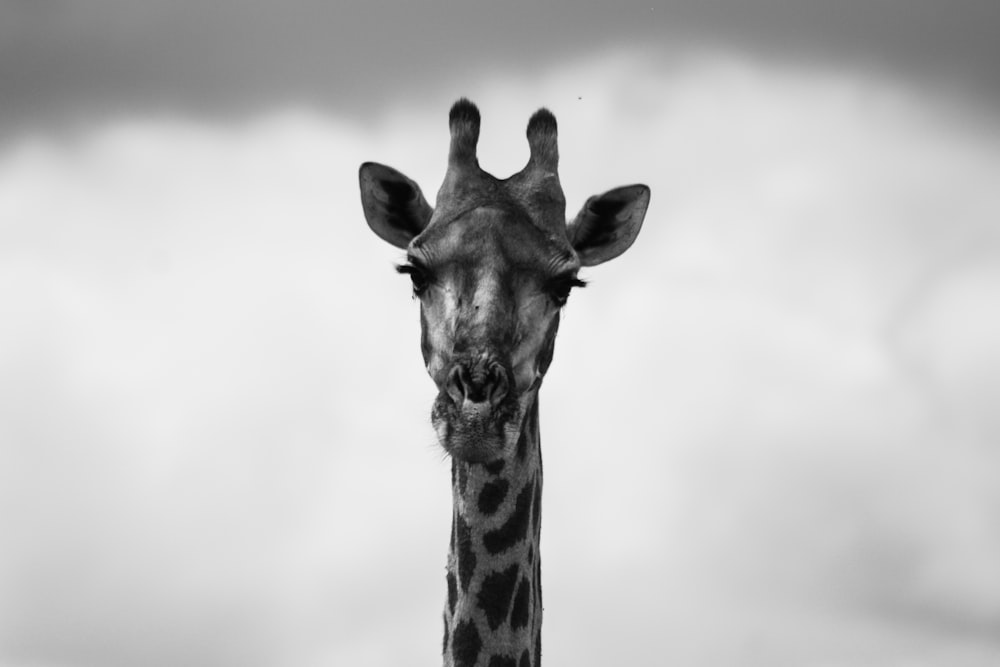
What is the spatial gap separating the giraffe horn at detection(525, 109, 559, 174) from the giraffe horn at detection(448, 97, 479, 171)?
0.74m

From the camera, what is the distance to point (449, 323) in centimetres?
1464

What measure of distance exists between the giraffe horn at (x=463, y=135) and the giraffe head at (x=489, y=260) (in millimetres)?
18

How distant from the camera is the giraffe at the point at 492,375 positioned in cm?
1330

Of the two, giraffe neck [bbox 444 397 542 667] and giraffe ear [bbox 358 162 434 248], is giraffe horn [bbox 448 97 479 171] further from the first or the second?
giraffe neck [bbox 444 397 542 667]

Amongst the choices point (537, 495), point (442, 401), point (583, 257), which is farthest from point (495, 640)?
point (583, 257)

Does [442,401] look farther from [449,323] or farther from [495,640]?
[495,640]

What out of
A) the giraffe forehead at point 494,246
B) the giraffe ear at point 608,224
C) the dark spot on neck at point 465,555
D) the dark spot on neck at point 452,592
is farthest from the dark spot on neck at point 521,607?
the giraffe ear at point 608,224

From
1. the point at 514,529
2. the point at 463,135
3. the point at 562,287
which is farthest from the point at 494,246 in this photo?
the point at 514,529

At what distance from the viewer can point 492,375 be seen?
13.3m

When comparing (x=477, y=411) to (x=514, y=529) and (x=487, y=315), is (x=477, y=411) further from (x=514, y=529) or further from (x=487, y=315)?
(x=514, y=529)

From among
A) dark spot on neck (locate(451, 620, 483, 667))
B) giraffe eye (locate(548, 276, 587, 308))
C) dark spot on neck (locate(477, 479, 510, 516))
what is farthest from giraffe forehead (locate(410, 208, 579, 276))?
dark spot on neck (locate(451, 620, 483, 667))

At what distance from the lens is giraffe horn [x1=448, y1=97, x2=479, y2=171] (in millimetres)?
16922

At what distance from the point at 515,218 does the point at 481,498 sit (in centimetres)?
335

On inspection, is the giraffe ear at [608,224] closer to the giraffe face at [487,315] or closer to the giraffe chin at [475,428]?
the giraffe face at [487,315]
